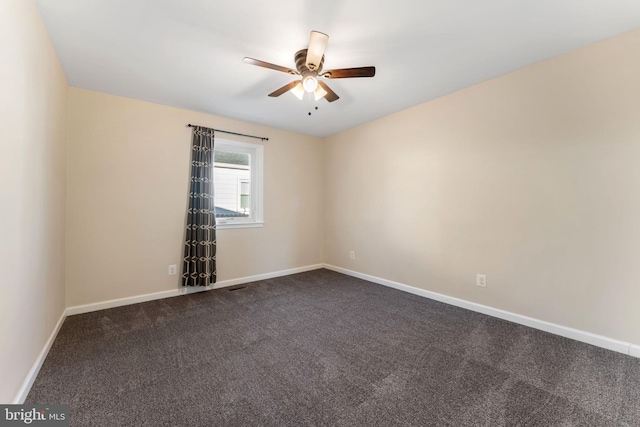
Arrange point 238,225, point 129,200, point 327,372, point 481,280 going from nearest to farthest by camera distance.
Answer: point 327,372, point 481,280, point 129,200, point 238,225

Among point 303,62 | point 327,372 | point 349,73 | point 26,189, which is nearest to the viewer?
point 26,189

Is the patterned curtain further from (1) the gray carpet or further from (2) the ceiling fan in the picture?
(2) the ceiling fan

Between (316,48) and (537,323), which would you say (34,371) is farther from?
(537,323)

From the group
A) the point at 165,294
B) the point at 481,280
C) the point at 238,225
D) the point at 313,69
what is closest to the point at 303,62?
the point at 313,69

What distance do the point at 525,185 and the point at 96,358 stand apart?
377 centimetres

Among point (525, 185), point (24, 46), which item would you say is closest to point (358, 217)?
point (525, 185)

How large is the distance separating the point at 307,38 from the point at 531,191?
7.67 ft

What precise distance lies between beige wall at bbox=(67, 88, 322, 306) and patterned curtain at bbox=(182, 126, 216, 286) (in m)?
0.12

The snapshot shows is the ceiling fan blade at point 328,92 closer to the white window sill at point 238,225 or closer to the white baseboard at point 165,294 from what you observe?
the white window sill at point 238,225

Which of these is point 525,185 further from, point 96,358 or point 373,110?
point 96,358

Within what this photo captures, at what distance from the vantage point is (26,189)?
4.94 ft

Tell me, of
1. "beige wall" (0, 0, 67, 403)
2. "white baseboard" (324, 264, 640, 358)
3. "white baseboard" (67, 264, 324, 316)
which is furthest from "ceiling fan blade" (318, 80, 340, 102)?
"white baseboard" (67, 264, 324, 316)

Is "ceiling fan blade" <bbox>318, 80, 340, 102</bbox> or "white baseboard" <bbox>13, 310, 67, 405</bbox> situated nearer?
"white baseboard" <bbox>13, 310, 67, 405</bbox>

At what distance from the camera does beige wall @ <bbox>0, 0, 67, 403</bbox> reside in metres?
1.22
